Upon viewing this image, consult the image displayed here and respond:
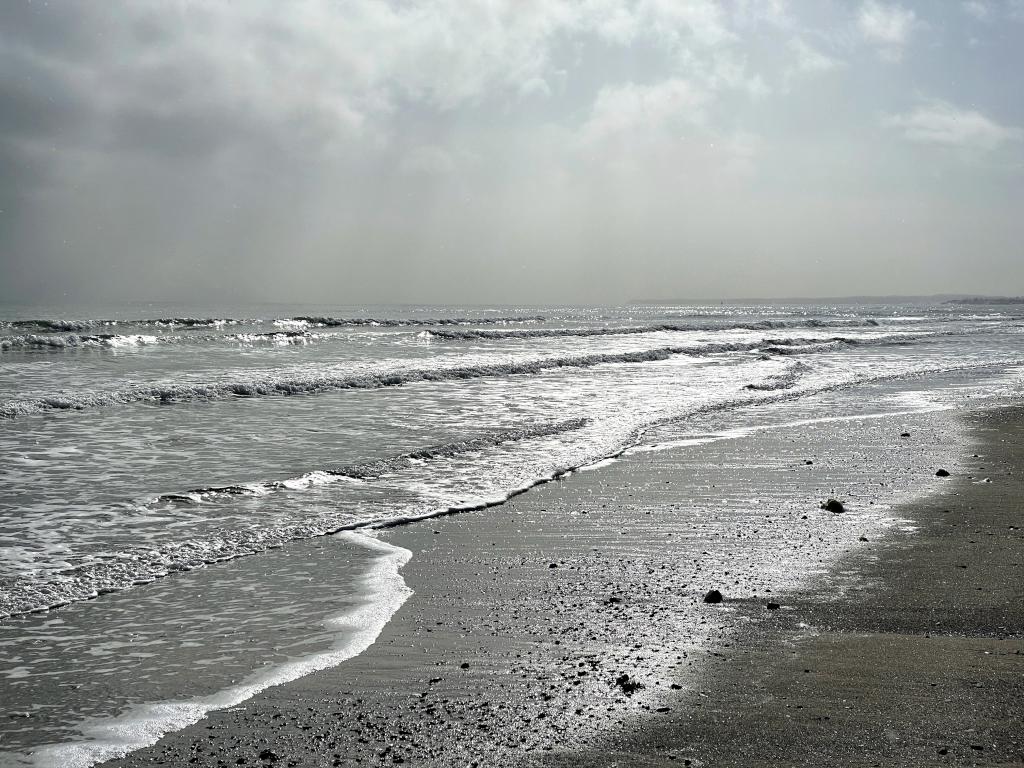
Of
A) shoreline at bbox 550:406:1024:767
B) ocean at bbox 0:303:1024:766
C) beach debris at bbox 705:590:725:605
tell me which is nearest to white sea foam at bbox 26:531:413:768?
ocean at bbox 0:303:1024:766

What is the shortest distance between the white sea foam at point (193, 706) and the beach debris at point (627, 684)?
4.28 ft

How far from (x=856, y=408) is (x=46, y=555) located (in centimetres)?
1294

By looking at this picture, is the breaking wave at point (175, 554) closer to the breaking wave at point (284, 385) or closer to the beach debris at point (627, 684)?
the beach debris at point (627, 684)

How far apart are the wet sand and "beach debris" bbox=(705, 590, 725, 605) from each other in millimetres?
109

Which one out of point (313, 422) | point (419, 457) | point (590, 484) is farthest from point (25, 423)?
point (590, 484)

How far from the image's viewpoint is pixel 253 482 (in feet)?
27.1

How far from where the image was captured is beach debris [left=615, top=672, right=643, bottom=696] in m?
3.39

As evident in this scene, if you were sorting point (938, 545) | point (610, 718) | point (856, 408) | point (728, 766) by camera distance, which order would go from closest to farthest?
point (728, 766) → point (610, 718) → point (938, 545) → point (856, 408)

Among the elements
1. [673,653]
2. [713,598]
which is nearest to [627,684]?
[673,653]

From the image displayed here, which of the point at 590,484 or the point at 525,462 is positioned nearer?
the point at 590,484

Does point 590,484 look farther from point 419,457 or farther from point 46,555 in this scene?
point 46,555

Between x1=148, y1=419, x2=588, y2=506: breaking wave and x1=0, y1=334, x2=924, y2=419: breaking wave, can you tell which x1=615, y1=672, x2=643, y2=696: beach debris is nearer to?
x1=148, y1=419, x2=588, y2=506: breaking wave

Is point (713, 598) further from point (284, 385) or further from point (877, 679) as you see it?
point (284, 385)

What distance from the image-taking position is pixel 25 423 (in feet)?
41.8
